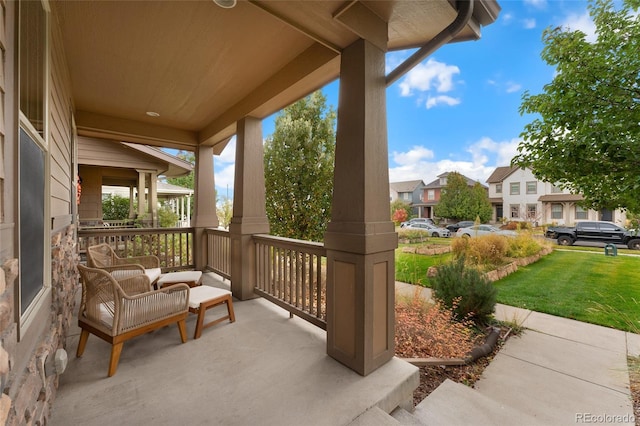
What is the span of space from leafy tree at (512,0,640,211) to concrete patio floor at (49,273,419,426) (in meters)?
3.11

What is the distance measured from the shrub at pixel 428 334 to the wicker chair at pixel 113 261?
342 centimetres

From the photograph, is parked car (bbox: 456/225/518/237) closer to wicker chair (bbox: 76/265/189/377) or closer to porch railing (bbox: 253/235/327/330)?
porch railing (bbox: 253/235/327/330)

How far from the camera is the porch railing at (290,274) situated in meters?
2.94

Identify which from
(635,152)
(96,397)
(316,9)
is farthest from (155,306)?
(635,152)

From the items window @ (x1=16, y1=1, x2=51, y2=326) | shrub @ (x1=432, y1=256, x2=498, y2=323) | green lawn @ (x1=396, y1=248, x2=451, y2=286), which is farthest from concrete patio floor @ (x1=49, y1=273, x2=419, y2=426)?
green lawn @ (x1=396, y1=248, x2=451, y2=286)

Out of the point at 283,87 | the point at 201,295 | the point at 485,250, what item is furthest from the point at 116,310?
the point at 485,250

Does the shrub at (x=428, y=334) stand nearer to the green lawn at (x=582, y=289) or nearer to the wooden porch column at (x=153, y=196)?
the green lawn at (x=582, y=289)

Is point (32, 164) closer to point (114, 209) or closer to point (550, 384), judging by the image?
point (550, 384)

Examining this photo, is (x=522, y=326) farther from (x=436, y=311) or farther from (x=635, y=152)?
(x=635, y=152)

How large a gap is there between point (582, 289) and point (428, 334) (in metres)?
5.04

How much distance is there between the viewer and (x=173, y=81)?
3471mm

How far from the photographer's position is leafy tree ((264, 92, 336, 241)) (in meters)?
6.62

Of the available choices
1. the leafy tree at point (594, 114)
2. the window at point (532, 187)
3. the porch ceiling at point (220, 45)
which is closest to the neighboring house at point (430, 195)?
the window at point (532, 187)

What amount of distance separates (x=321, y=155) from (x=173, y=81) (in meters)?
3.78
